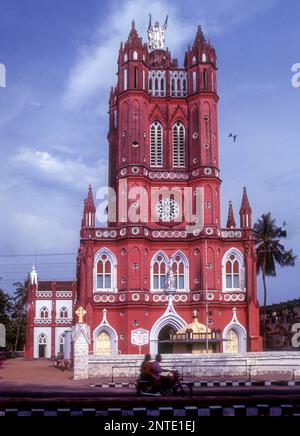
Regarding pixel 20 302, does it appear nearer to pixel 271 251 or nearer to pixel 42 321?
pixel 42 321

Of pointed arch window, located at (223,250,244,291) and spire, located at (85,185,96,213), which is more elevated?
spire, located at (85,185,96,213)

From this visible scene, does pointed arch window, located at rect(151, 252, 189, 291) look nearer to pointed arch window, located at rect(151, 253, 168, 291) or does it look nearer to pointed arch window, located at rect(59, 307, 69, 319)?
pointed arch window, located at rect(151, 253, 168, 291)

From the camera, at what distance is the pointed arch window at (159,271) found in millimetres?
58938

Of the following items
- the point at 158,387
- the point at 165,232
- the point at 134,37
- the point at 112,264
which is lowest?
the point at 158,387

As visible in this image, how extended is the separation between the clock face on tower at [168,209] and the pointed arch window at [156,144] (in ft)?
11.9

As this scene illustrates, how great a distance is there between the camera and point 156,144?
63281mm

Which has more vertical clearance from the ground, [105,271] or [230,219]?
[230,219]

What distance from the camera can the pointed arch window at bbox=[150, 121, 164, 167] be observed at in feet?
206

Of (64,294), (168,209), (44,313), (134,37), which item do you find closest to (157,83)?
(134,37)

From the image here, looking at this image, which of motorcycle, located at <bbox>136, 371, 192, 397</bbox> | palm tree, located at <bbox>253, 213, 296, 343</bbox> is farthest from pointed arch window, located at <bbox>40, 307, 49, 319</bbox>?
motorcycle, located at <bbox>136, 371, 192, 397</bbox>

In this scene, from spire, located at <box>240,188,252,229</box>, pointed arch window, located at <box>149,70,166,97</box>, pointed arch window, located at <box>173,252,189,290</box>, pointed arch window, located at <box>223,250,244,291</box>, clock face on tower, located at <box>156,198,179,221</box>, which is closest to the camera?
pointed arch window, located at <box>173,252,189,290</box>

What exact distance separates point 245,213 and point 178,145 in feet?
30.6

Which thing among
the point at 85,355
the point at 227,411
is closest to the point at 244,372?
the point at 85,355

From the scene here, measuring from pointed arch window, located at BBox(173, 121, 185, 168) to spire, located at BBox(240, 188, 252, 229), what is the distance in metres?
6.81
